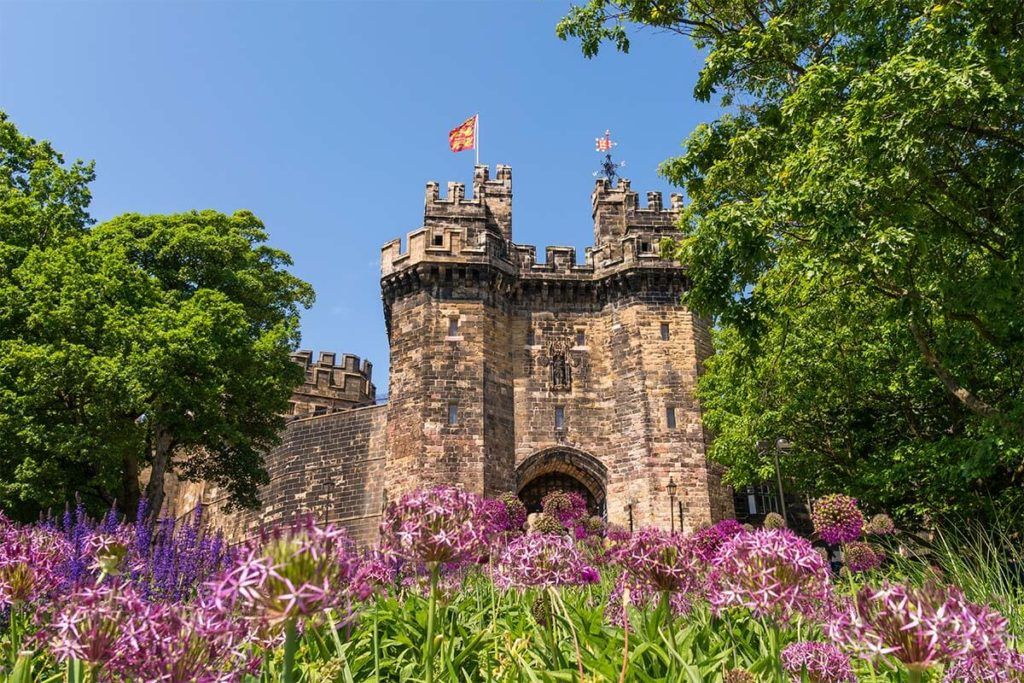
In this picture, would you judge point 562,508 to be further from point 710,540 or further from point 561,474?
point 561,474

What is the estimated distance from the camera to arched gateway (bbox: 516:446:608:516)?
29.0m

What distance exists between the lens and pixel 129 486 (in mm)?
21562

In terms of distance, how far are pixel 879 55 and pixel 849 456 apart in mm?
13860

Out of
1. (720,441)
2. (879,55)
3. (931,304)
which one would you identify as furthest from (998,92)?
(720,441)

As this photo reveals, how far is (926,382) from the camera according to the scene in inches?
754

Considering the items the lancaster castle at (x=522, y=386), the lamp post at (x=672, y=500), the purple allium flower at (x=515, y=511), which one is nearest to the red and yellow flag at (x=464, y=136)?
the lancaster castle at (x=522, y=386)

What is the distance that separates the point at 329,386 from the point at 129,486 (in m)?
19.2

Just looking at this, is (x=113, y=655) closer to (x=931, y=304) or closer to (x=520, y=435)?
(x=931, y=304)

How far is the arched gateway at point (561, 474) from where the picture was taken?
2902cm

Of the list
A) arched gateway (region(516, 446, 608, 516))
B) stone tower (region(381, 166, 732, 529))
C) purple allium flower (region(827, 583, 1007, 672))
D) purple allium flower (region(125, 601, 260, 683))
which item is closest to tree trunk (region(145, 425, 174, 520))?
stone tower (region(381, 166, 732, 529))

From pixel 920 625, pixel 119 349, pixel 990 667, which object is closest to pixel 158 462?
pixel 119 349

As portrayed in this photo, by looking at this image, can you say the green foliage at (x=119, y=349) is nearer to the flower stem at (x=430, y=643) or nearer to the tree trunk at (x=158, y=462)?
the tree trunk at (x=158, y=462)

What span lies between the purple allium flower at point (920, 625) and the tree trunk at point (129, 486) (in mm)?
22109

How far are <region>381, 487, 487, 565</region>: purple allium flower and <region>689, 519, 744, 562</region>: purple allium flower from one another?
1347 millimetres
